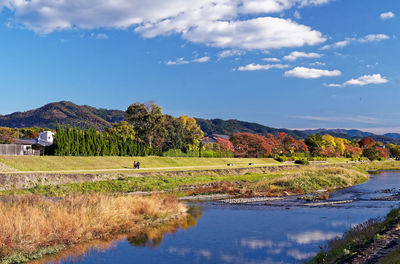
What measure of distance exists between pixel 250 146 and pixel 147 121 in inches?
1288

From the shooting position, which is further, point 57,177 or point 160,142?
point 160,142

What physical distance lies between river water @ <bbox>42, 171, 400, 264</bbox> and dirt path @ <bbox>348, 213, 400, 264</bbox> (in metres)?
3.13

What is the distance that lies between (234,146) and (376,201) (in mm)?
76517

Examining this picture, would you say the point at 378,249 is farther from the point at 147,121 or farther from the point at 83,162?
the point at 147,121

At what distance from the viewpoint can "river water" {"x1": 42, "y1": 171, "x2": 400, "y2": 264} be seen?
1697cm

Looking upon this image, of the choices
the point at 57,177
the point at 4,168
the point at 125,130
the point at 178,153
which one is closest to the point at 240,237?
the point at 57,177

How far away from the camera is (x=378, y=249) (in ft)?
45.4

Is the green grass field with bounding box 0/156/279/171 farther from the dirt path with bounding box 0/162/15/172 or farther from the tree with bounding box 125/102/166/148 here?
the tree with bounding box 125/102/166/148

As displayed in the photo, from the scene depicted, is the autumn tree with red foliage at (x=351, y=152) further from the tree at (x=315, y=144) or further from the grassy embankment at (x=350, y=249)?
the grassy embankment at (x=350, y=249)

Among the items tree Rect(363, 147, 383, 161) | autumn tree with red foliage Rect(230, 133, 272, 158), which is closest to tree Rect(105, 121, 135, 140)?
autumn tree with red foliage Rect(230, 133, 272, 158)

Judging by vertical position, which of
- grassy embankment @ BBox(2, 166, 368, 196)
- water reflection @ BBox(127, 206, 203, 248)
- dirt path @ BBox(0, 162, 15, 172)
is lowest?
water reflection @ BBox(127, 206, 203, 248)

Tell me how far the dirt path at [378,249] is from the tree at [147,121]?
75444 millimetres

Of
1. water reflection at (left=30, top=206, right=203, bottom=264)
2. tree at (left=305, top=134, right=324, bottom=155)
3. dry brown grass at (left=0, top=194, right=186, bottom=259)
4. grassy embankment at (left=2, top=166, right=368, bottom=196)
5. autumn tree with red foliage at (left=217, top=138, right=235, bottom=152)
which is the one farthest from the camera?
tree at (left=305, top=134, right=324, bottom=155)

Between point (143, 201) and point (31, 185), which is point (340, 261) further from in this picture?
point (31, 185)
